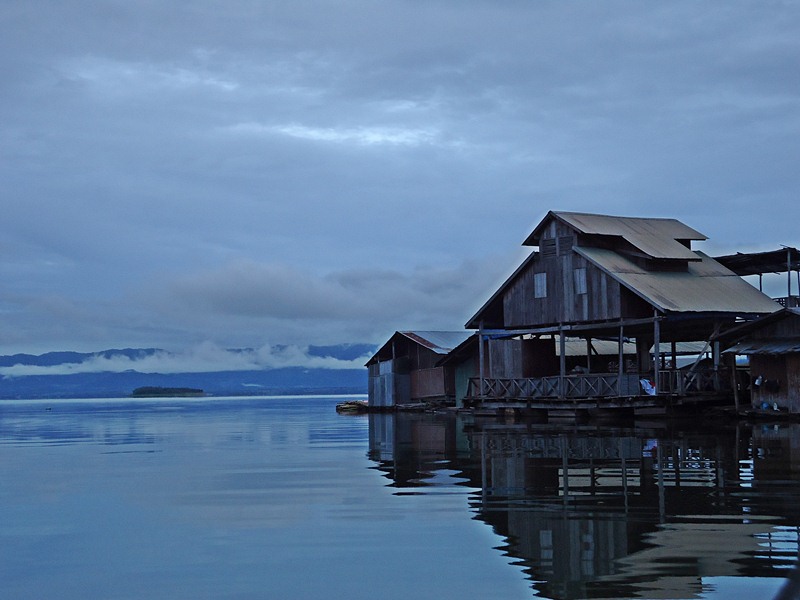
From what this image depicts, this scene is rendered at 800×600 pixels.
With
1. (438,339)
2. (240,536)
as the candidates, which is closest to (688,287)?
(438,339)

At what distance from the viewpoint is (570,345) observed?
178 ft

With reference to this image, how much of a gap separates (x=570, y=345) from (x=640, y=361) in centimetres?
844

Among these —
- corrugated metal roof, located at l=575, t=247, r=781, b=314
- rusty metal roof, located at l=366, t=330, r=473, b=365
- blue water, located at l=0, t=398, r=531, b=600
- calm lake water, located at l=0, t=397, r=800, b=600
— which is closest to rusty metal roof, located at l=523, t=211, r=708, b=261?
corrugated metal roof, located at l=575, t=247, r=781, b=314

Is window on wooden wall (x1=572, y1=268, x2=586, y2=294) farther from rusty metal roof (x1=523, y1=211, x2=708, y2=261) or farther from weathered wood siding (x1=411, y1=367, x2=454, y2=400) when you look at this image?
weathered wood siding (x1=411, y1=367, x2=454, y2=400)

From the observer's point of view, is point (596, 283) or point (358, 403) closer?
point (596, 283)

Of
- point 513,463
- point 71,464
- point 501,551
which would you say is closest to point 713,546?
point 501,551

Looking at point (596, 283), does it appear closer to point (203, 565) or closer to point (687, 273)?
point (687, 273)

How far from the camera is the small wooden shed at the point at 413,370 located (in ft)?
194

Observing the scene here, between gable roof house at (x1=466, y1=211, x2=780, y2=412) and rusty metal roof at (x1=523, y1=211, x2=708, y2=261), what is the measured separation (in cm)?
6

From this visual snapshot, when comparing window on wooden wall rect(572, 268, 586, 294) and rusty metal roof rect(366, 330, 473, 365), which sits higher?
window on wooden wall rect(572, 268, 586, 294)

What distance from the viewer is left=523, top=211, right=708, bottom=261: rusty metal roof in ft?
140

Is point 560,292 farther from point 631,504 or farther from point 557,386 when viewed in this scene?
point 631,504

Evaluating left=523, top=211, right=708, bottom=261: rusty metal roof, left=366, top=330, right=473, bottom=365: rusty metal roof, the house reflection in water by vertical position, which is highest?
left=523, top=211, right=708, bottom=261: rusty metal roof

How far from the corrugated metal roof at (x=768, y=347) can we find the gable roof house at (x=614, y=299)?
2.67 meters
